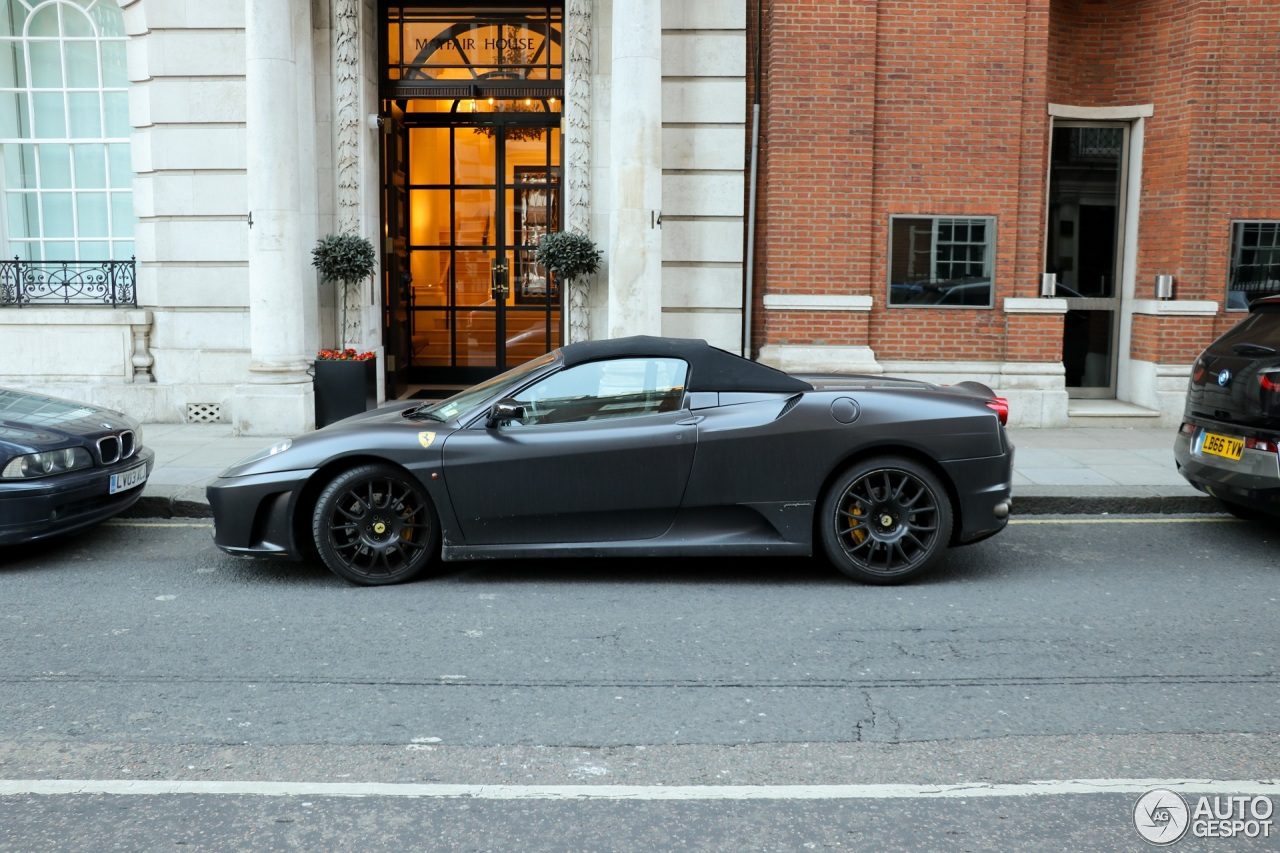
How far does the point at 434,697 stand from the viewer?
16.5ft

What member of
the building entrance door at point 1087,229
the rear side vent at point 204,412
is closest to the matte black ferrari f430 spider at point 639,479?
the rear side vent at point 204,412

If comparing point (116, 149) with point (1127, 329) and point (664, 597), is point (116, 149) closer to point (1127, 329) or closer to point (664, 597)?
point (664, 597)

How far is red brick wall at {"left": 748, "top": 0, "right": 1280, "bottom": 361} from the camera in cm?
1230

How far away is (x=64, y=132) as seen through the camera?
13.2m

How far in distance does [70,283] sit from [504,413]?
856 cm

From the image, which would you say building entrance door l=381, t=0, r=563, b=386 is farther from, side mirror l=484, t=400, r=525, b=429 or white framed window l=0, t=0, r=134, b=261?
side mirror l=484, t=400, r=525, b=429

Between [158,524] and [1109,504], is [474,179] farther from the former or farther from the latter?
[1109,504]

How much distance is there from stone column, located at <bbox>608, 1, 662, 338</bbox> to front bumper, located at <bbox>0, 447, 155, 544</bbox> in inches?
214

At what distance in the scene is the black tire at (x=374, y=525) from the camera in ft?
22.1

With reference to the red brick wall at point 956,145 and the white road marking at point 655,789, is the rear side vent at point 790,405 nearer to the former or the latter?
the white road marking at point 655,789

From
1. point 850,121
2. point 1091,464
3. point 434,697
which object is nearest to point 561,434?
point 434,697

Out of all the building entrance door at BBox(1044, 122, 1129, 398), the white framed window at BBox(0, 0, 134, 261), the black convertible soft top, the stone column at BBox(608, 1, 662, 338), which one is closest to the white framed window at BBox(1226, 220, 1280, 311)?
the building entrance door at BBox(1044, 122, 1129, 398)

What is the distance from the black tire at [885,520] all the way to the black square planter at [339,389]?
5.89 metres

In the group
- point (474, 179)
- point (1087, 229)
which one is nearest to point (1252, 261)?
point (1087, 229)
